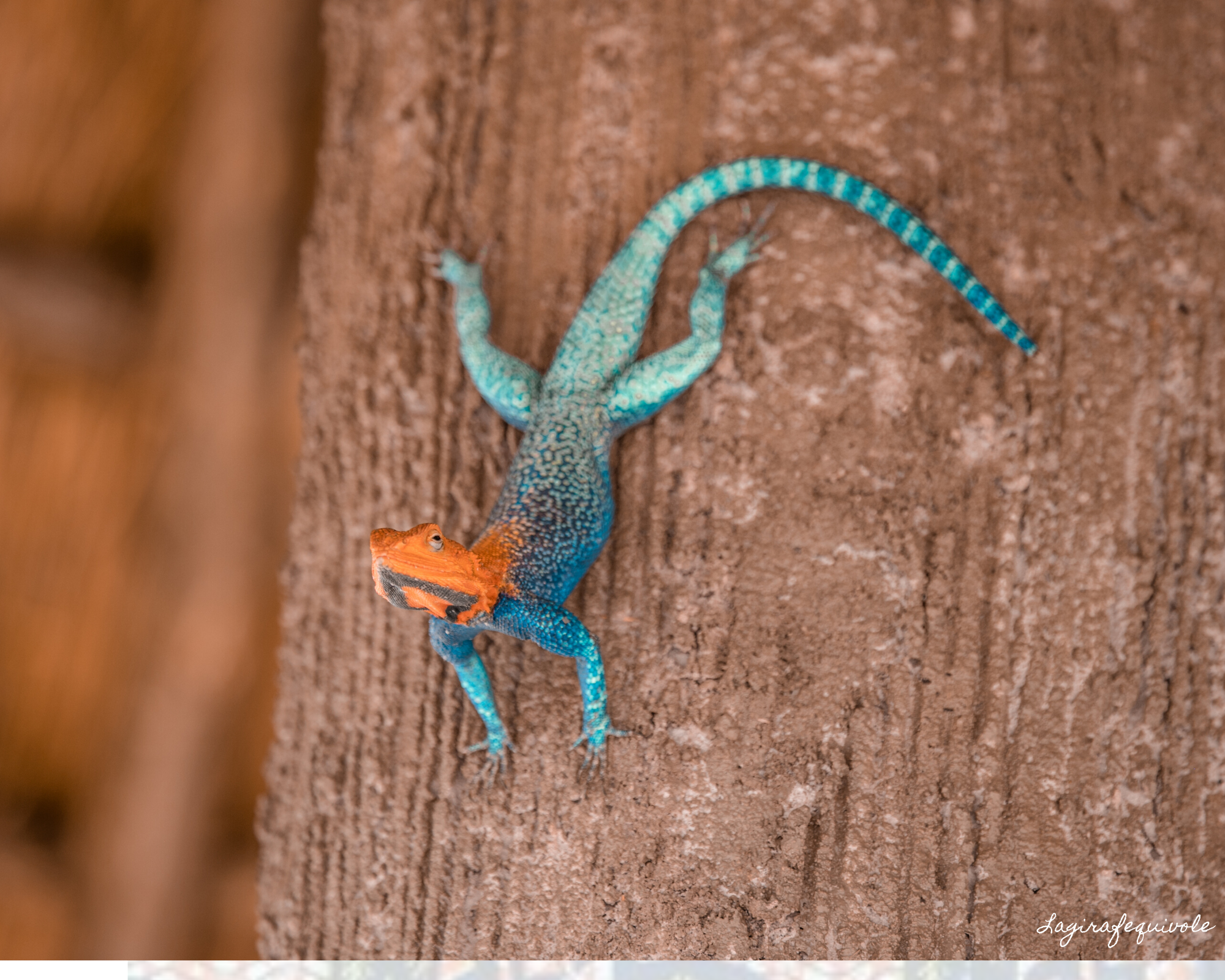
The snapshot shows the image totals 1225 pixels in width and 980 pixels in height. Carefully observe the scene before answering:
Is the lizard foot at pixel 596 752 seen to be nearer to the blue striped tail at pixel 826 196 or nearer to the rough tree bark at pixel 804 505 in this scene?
the rough tree bark at pixel 804 505

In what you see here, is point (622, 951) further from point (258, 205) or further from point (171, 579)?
point (258, 205)

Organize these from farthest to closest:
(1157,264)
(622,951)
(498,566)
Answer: (1157,264), (622,951), (498,566)

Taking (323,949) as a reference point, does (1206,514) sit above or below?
above

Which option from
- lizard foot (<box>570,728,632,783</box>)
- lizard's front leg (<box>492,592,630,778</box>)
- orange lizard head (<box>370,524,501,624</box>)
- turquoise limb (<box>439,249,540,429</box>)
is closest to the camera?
orange lizard head (<box>370,524,501,624</box>)

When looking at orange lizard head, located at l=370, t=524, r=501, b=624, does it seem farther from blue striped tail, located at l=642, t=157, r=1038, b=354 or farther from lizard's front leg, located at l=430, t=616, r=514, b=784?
blue striped tail, located at l=642, t=157, r=1038, b=354

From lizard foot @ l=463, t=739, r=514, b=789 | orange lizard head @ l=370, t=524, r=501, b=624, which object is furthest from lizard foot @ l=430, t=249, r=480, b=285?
lizard foot @ l=463, t=739, r=514, b=789

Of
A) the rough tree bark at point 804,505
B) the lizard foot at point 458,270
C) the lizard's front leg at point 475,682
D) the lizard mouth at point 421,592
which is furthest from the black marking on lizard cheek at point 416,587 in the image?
the lizard foot at point 458,270

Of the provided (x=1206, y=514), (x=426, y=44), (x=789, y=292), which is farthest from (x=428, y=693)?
(x=1206, y=514)
